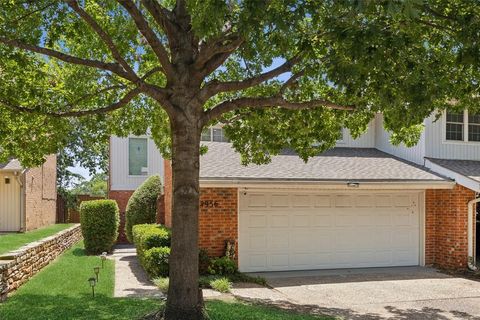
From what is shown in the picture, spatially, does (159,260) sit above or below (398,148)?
below

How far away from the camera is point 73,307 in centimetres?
852

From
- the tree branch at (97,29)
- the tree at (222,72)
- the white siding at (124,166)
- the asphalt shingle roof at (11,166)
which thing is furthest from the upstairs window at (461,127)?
the asphalt shingle roof at (11,166)

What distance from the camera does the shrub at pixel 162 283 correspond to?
10.3 m

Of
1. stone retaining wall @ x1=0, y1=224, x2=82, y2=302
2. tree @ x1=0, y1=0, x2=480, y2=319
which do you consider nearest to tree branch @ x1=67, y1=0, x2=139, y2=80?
tree @ x1=0, y1=0, x2=480, y2=319

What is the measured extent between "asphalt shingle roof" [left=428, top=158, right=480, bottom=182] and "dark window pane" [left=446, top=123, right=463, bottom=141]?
80 centimetres

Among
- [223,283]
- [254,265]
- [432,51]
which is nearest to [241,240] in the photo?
[254,265]

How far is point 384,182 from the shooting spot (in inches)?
539

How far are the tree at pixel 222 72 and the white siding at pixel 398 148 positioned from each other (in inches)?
209

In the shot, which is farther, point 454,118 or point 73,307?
point 454,118

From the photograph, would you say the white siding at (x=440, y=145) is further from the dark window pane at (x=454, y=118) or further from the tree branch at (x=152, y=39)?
the tree branch at (x=152, y=39)

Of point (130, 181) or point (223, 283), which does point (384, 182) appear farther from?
point (130, 181)

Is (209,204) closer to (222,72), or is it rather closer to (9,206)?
(222,72)

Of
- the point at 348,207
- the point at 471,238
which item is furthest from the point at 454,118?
the point at 348,207

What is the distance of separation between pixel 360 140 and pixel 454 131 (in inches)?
123
